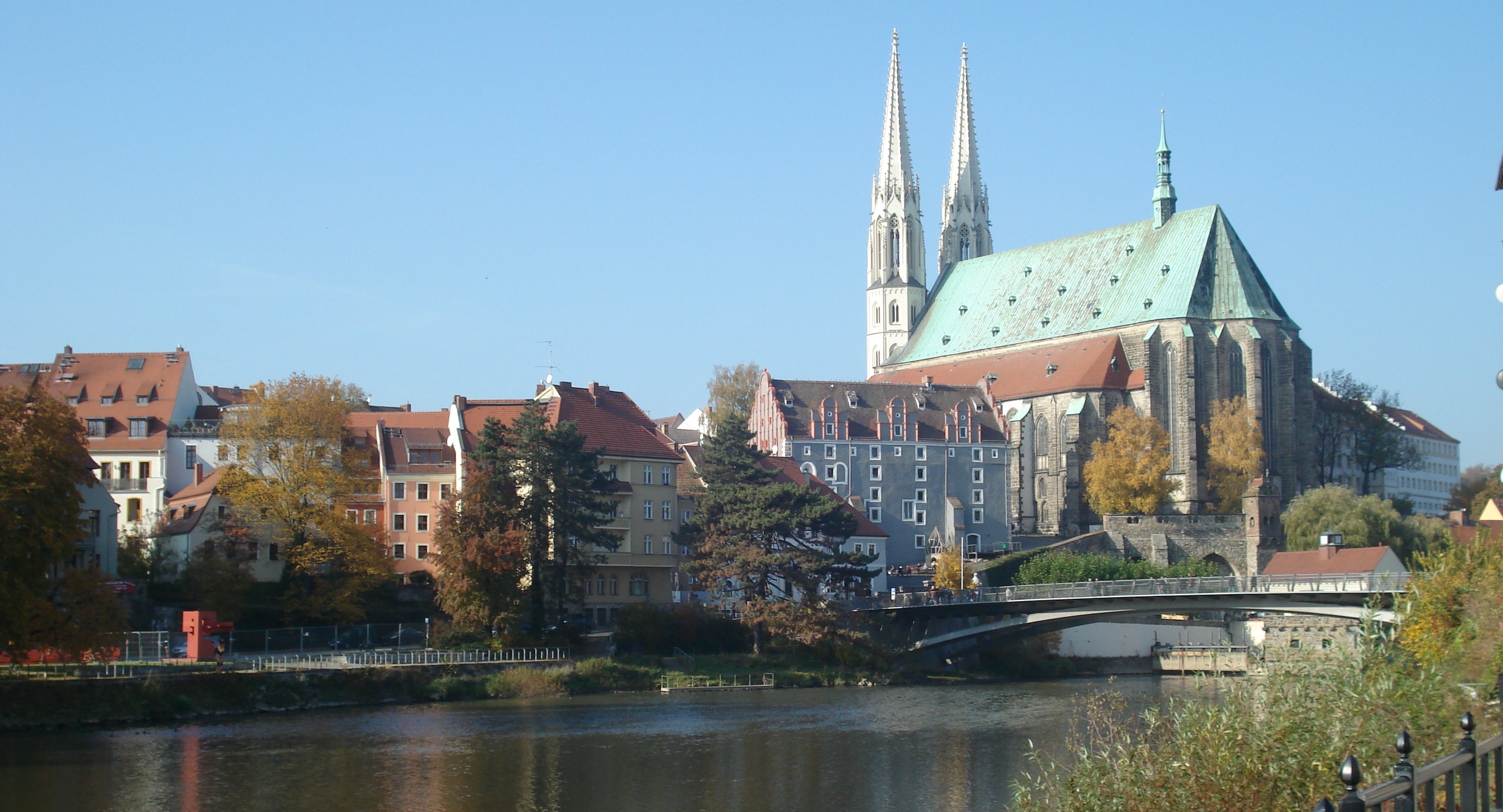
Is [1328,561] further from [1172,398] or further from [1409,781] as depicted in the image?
[1409,781]

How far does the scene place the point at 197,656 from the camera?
54438 mm

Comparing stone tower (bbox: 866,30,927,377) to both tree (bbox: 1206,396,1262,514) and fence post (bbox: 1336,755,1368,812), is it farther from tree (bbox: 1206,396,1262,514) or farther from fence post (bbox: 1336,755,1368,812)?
fence post (bbox: 1336,755,1368,812)

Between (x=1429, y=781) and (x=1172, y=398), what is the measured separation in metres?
93.0

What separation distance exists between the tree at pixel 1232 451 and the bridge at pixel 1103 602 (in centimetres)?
2535

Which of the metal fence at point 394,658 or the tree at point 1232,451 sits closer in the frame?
the metal fence at point 394,658

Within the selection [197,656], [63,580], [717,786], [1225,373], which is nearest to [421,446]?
[197,656]

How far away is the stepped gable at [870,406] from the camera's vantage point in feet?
302

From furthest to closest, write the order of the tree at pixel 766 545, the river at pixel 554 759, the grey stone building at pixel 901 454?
the grey stone building at pixel 901 454 < the tree at pixel 766 545 < the river at pixel 554 759

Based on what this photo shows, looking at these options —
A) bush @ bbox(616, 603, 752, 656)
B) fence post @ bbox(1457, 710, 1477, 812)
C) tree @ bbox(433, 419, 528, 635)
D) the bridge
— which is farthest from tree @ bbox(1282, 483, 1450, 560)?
fence post @ bbox(1457, 710, 1477, 812)

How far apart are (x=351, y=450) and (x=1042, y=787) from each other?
48733 mm

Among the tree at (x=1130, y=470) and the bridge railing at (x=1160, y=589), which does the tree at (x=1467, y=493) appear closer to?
the tree at (x=1130, y=470)

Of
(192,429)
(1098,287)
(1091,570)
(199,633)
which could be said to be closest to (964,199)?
(1098,287)

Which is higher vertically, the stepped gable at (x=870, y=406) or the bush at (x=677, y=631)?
the stepped gable at (x=870, y=406)

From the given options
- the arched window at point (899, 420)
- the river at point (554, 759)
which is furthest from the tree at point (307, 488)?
the arched window at point (899, 420)
